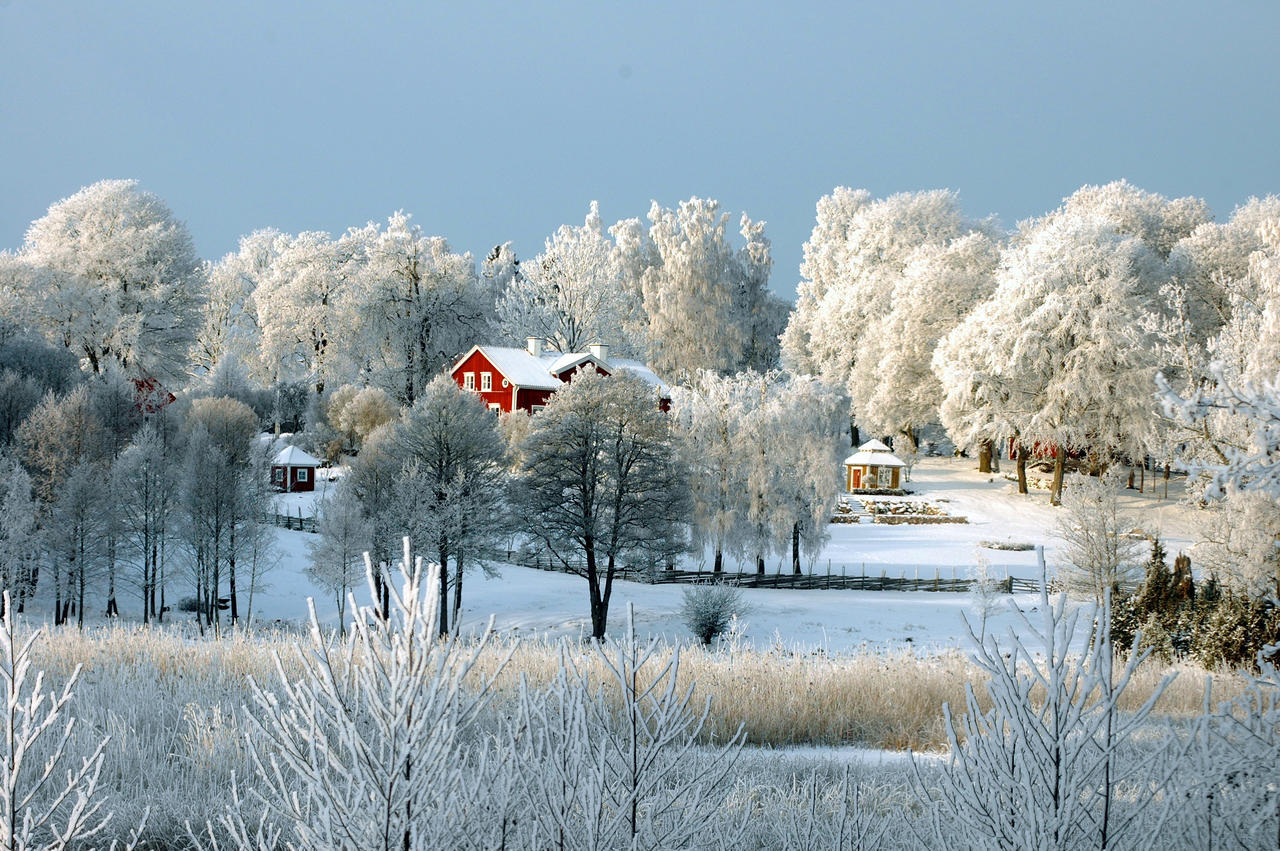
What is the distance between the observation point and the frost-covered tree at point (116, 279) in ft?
129

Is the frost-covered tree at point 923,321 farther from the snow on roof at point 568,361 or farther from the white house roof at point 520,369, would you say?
the white house roof at point 520,369

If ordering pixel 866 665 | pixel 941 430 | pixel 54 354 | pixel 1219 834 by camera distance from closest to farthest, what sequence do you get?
pixel 1219 834 → pixel 866 665 → pixel 54 354 → pixel 941 430

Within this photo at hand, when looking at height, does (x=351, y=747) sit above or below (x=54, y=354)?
below

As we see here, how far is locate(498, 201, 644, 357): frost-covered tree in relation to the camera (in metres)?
54.9

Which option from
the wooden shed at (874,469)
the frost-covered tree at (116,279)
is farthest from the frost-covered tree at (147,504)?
the wooden shed at (874,469)

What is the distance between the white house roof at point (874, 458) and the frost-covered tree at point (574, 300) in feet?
55.2

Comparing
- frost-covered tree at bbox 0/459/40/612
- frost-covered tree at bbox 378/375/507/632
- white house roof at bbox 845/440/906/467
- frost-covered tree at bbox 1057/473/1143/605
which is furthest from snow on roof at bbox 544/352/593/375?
frost-covered tree at bbox 0/459/40/612

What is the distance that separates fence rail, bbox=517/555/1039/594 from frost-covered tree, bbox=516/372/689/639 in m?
3.02

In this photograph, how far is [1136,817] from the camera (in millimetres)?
2533

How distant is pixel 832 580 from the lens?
3075cm

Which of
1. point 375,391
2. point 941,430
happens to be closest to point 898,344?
point 941,430

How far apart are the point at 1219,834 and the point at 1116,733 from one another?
117 centimetres

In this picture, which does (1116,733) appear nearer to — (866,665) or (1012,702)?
(1012,702)

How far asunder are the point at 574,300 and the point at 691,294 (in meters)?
7.08
